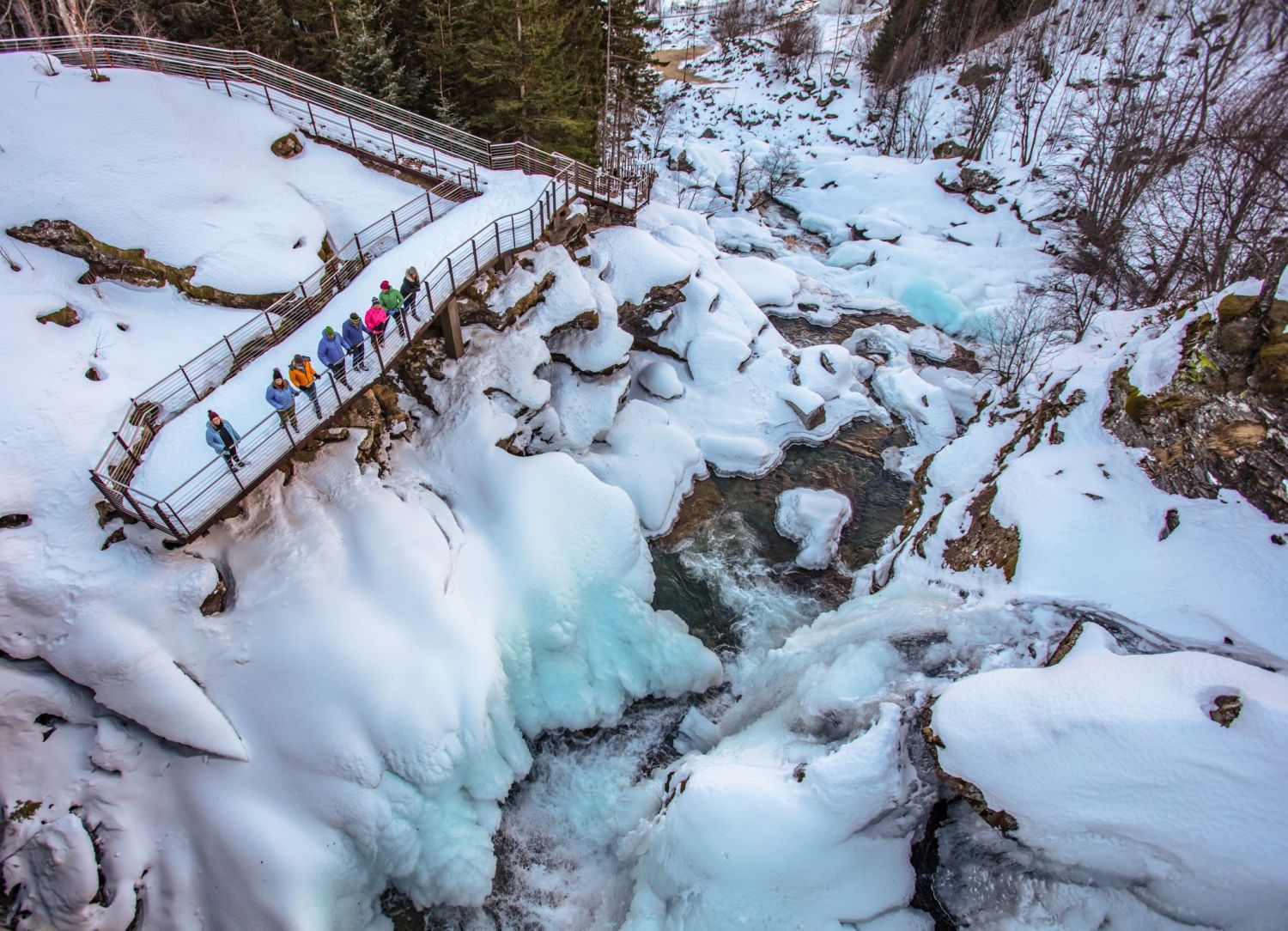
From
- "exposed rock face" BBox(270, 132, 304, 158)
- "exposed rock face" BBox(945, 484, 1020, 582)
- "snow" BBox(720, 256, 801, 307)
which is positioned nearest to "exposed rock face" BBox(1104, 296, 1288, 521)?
"exposed rock face" BBox(945, 484, 1020, 582)

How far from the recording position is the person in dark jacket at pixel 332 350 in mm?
10562

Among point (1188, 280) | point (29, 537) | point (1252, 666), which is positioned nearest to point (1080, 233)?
point (1188, 280)

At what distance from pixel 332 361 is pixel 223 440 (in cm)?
223

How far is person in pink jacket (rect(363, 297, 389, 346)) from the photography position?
11.3m

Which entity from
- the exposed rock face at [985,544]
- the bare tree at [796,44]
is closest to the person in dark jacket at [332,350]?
the exposed rock face at [985,544]

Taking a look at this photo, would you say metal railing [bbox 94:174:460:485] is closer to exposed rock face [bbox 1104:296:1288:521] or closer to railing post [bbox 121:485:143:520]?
railing post [bbox 121:485:143:520]

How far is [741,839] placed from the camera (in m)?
8.36

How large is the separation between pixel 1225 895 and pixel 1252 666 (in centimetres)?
283

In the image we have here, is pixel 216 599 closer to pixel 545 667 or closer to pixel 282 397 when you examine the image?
pixel 282 397

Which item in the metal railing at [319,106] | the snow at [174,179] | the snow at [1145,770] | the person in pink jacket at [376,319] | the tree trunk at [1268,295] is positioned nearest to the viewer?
the snow at [1145,770]

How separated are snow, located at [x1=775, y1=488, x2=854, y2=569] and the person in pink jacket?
10185 mm

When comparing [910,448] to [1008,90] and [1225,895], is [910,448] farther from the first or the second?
[1008,90]

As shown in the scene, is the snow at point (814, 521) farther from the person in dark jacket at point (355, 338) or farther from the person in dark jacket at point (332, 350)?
the person in dark jacket at point (332, 350)

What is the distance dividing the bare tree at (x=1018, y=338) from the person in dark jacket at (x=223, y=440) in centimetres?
1874
